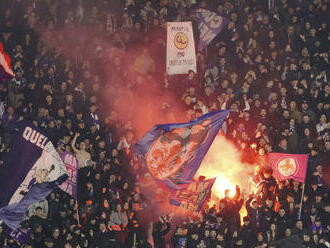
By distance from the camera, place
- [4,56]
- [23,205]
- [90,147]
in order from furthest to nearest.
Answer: [90,147], [4,56], [23,205]

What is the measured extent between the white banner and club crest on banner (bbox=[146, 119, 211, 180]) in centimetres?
378

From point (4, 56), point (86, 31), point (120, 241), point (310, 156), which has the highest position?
point (86, 31)

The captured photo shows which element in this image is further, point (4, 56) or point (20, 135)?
point (4, 56)

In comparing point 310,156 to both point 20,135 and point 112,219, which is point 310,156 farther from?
point 20,135

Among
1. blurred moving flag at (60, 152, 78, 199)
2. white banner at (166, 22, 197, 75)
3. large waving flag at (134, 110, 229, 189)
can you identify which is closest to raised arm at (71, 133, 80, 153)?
blurred moving flag at (60, 152, 78, 199)

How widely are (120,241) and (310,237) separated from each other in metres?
3.69

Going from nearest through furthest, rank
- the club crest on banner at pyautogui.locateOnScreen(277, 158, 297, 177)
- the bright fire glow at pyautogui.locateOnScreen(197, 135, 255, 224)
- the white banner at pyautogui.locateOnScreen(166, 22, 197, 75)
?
1. the club crest on banner at pyautogui.locateOnScreen(277, 158, 297, 177)
2. the bright fire glow at pyautogui.locateOnScreen(197, 135, 255, 224)
3. the white banner at pyautogui.locateOnScreen(166, 22, 197, 75)

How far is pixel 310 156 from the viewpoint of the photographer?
16.9m

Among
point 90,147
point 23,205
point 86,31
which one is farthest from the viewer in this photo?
point 86,31

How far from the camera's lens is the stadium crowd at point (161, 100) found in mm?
15680

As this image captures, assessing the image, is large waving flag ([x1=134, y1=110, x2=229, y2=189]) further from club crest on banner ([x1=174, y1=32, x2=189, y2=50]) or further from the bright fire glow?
club crest on banner ([x1=174, y1=32, x2=189, y2=50])

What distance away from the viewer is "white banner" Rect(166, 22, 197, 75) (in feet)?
60.0

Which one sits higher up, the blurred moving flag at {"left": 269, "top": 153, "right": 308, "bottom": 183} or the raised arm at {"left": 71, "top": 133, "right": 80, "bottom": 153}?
the raised arm at {"left": 71, "top": 133, "right": 80, "bottom": 153}

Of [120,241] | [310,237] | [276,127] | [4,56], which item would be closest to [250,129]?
[276,127]
